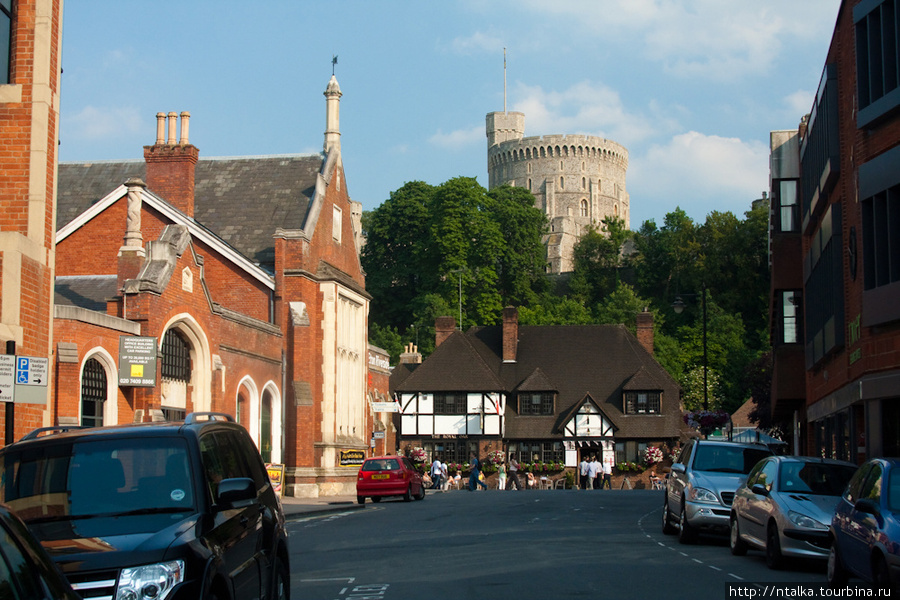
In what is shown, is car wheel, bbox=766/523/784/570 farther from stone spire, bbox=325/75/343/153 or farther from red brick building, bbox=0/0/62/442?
stone spire, bbox=325/75/343/153

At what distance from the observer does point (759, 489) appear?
48.0ft

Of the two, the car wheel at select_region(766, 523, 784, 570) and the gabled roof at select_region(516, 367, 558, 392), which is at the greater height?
the gabled roof at select_region(516, 367, 558, 392)

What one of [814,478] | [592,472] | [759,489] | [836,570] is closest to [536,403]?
[592,472]

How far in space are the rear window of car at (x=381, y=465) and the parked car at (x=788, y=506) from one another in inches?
786

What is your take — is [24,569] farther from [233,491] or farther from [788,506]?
[788,506]

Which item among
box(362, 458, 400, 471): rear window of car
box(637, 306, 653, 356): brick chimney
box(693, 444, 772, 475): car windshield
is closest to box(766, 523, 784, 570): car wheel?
box(693, 444, 772, 475): car windshield

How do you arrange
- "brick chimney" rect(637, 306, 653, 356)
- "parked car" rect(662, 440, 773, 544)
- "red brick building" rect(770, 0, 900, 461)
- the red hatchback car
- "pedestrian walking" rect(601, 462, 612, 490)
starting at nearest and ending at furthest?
"parked car" rect(662, 440, 773, 544) → "red brick building" rect(770, 0, 900, 461) → the red hatchback car → "pedestrian walking" rect(601, 462, 612, 490) → "brick chimney" rect(637, 306, 653, 356)

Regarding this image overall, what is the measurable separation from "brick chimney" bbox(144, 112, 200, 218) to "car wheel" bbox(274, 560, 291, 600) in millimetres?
31390

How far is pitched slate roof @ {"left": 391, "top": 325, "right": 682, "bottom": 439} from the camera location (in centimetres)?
6272

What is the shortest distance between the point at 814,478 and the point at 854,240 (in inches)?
315

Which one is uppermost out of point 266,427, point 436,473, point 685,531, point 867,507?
point 266,427

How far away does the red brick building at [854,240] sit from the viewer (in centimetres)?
1894

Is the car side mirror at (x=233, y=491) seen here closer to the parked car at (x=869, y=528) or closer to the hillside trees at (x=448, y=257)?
the parked car at (x=869, y=528)

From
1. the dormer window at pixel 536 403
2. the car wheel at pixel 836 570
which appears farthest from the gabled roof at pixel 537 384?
the car wheel at pixel 836 570
